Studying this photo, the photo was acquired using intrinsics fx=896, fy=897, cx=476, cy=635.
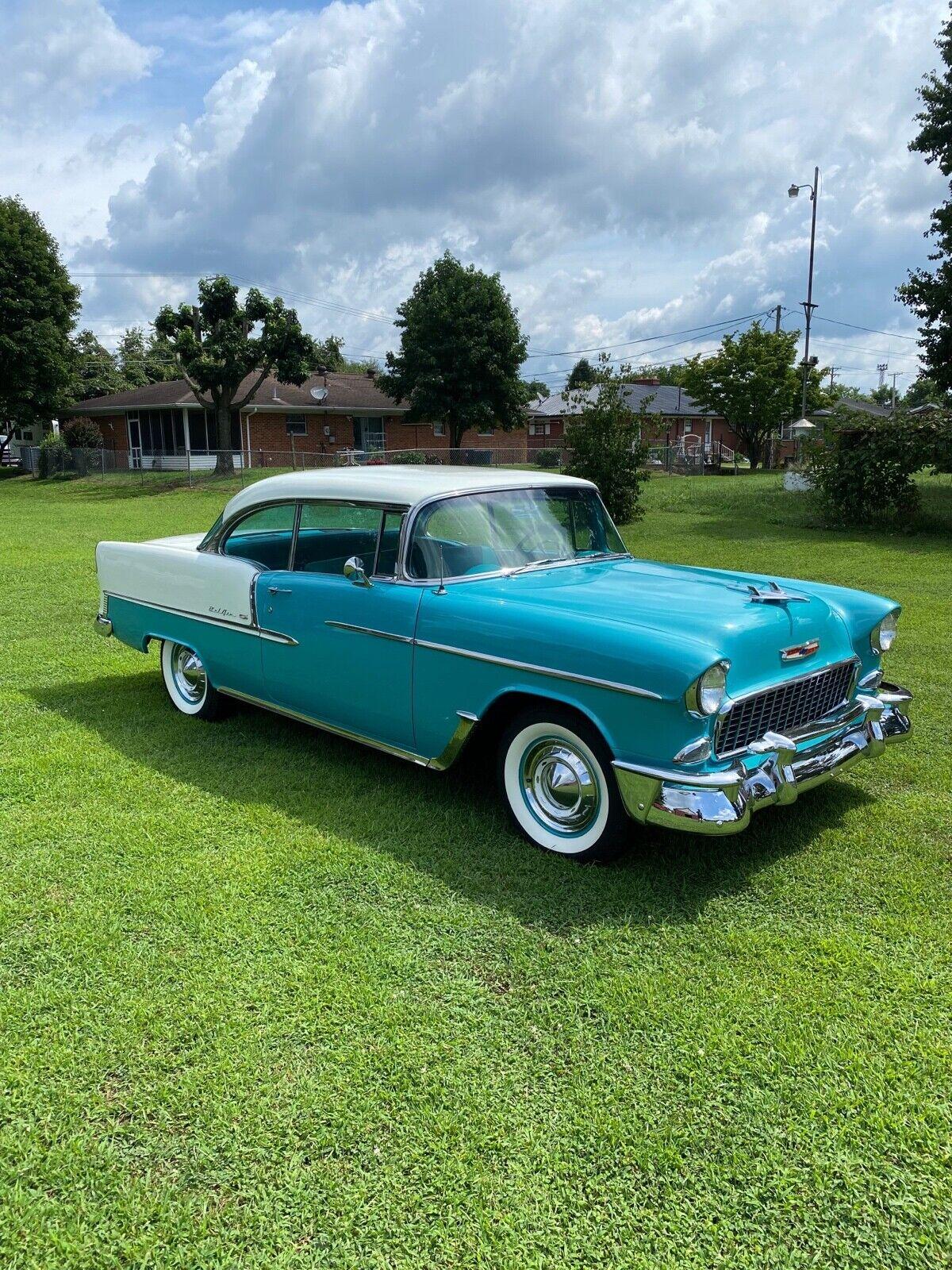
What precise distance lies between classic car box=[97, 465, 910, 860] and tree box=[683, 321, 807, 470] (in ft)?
132

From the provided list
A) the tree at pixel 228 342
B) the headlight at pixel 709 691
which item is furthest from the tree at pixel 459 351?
the headlight at pixel 709 691

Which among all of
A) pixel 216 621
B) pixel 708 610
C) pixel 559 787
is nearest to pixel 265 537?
pixel 216 621

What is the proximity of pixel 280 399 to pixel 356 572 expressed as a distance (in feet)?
117

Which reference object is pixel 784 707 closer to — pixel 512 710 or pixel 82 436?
pixel 512 710

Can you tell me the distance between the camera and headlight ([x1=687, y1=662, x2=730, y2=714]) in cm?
332

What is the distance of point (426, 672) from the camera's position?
4.11 metres

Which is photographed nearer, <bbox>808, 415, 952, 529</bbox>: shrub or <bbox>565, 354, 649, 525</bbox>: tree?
<bbox>808, 415, 952, 529</bbox>: shrub

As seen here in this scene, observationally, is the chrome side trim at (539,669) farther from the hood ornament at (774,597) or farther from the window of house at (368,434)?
the window of house at (368,434)

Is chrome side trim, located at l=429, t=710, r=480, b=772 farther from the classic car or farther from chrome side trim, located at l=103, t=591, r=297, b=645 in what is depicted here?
chrome side trim, located at l=103, t=591, r=297, b=645

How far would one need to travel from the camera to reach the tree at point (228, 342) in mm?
27906

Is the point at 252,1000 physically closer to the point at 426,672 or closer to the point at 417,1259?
the point at 417,1259

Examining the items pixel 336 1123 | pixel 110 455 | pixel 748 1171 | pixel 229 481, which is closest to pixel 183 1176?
pixel 336 1123

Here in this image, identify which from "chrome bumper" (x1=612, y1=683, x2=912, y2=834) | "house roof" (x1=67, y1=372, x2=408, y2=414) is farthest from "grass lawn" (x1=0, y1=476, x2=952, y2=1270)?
"house roof" (x1=67, y1=372, x2=408, y2=414)

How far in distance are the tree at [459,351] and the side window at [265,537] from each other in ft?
99.1
